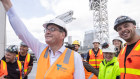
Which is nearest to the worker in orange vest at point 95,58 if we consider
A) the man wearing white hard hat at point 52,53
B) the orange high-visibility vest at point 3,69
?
the orange high-visibility vest at point 3,69

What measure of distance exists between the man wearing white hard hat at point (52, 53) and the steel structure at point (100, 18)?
91.0 ft

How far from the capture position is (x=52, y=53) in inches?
63.0

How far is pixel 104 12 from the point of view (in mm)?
28969

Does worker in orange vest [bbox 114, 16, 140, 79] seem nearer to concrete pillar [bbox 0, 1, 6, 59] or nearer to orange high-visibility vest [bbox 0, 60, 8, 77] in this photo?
orange high-visibility vest [bbox 0, 60, 8, 77]

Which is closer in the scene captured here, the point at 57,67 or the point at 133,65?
the point at 57,67

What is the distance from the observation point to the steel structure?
28578mm

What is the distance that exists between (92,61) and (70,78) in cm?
367

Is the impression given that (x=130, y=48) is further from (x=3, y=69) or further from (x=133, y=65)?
(x=3, y=69)

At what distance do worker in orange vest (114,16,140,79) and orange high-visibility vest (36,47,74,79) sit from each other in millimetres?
824

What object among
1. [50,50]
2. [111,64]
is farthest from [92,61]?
[50,50]

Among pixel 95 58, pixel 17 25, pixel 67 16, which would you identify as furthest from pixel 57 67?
pixel 67 16

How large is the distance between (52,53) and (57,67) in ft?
0.86

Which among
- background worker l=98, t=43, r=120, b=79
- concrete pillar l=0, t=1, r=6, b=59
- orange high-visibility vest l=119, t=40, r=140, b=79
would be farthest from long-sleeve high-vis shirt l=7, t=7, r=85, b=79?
concrete pillar l=0, t=1, r=6, b=59

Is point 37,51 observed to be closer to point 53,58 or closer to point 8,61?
point 53,58
